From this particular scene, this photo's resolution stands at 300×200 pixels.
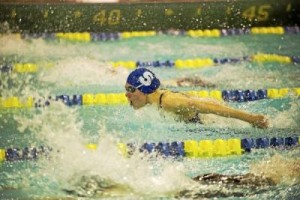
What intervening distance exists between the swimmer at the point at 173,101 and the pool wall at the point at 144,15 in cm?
251

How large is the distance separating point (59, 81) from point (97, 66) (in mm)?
421

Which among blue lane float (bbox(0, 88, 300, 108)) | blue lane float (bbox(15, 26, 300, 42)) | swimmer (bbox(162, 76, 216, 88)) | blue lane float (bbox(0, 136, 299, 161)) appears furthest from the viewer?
blue lane float (bbox(15, 26, 300, 42))

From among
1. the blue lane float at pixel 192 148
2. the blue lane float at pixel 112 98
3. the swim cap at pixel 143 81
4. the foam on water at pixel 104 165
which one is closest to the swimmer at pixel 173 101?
the swim cap at pixel 143 81

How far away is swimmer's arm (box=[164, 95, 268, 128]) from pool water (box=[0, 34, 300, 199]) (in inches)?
9.3

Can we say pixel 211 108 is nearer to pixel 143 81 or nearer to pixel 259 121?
pixel 259 121

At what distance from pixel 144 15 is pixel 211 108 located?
9.19 feet

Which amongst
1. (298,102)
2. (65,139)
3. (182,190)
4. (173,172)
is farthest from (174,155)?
(298,102)

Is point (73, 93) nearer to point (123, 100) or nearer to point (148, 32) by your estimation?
point (123, 100)

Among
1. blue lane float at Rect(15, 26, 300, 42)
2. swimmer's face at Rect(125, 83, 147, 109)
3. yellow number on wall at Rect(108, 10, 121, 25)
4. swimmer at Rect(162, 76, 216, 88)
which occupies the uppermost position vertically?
yellow number on wall at Rect(108, 10, 121, 25)

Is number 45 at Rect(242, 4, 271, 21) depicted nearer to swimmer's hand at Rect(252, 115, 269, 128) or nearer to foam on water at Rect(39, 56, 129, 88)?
foam on water at Rect(39, 56, 129, 88)

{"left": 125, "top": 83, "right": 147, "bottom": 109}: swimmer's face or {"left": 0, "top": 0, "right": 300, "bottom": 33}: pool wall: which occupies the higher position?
{"left": 0, "top": 0, "right": 300, "bottom": 33}: pool wall

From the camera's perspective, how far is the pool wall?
19.1 ft

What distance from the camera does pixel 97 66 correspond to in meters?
4.83

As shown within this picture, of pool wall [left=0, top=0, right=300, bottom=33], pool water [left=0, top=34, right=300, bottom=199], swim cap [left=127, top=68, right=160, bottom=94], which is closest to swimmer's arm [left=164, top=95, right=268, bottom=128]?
swim cap [left=127, top=68, right=160, bottom=94]
